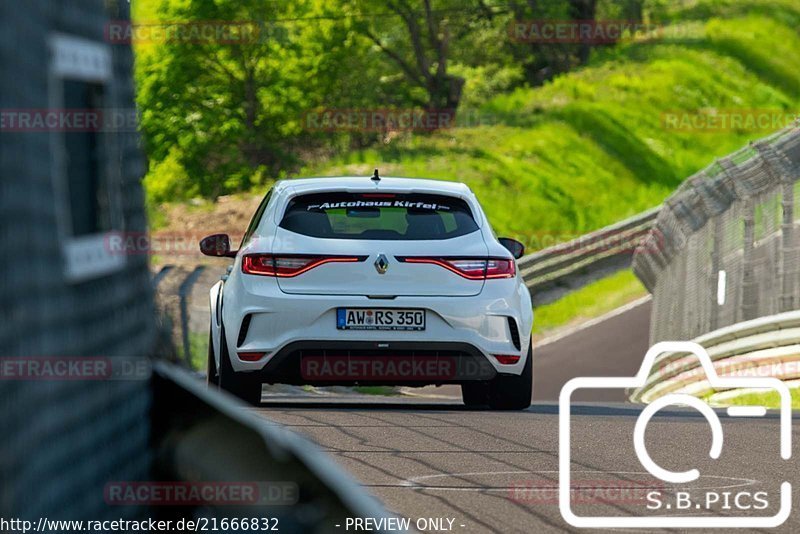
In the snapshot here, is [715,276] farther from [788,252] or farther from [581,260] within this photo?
[581,260]

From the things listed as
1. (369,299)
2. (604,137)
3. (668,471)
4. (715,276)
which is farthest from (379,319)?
(604,137)

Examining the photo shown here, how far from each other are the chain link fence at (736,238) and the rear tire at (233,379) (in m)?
8.73

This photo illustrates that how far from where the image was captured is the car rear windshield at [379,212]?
1102 cm

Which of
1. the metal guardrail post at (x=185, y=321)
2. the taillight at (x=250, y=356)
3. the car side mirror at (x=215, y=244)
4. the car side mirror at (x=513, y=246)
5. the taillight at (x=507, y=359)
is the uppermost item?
the car side mirror at (x=215, y=244)

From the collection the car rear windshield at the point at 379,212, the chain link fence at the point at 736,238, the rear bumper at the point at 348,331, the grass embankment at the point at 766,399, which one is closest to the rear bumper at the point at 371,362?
the rear bumper at the point at 348,331

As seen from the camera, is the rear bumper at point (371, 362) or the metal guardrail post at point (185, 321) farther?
the metal guardrail post at point (185, 321)

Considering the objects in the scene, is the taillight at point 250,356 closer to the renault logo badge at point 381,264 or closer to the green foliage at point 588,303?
the renault logo badge at point 381,264

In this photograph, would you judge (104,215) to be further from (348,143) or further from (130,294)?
(348,143)

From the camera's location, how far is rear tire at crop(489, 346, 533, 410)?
1148 centimetres

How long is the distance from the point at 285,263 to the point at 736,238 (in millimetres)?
12176

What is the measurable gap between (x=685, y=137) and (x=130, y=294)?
5938cm

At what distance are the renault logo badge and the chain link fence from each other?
8.41 meters

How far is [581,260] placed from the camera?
4641 cm

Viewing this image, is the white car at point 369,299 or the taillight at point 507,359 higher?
the white car at point 369,299
